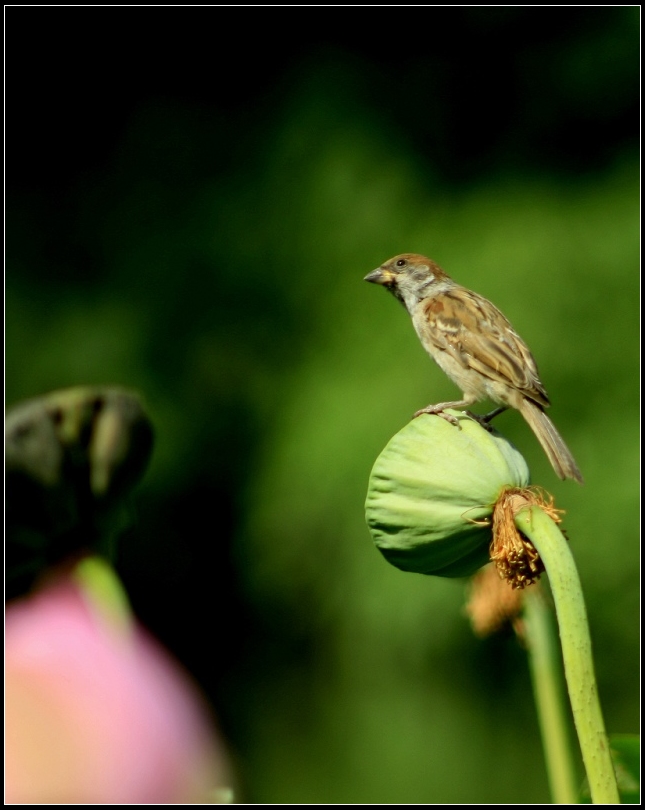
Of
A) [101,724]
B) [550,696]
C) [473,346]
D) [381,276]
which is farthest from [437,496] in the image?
[381,276]

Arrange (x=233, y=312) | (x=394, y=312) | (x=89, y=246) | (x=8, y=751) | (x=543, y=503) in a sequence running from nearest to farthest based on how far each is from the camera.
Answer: (x=8, y=751) < (x=543, y=503) < (x=394, y=312) < (x=233, y=312) < (x=89, y=246)

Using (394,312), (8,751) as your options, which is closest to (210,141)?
(394,312)

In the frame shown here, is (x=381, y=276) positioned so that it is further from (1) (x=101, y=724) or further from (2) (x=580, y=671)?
(1) (x=101, y=724)

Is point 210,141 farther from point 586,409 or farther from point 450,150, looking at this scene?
point 586,409

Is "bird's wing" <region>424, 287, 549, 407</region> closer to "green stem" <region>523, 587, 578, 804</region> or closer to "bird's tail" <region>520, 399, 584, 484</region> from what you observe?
"bird's tail" <region>520, 399, 584, 484</region>

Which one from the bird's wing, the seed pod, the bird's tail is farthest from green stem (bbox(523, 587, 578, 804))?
the bird's wing
